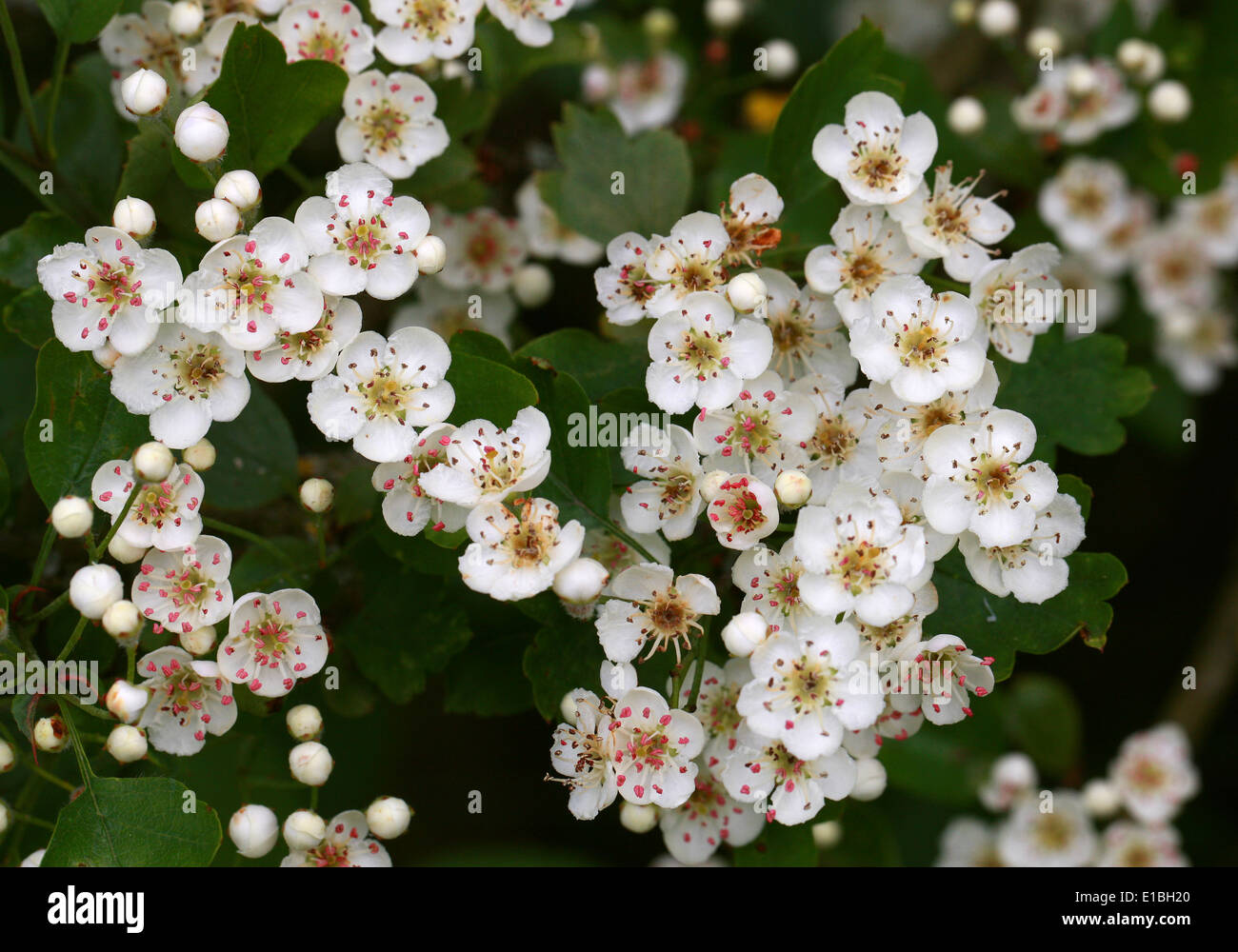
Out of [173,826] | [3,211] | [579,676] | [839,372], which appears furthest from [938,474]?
[3,211]

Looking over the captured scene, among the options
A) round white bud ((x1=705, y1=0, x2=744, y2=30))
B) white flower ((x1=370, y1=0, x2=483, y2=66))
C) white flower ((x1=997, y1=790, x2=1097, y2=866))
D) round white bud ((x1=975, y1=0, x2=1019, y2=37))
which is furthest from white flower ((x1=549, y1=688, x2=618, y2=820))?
round white bud ((x1=975, y1=0, x2=1019, y2=37))

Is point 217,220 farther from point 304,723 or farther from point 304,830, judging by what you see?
point 304,830

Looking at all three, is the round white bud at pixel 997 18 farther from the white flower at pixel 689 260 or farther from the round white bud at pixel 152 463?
the round white bud at pixel 152 463

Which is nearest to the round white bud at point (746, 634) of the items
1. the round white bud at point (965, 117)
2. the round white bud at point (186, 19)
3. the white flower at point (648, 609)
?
the white flower at point (648, 609)

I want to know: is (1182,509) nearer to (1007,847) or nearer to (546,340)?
(1007,847)

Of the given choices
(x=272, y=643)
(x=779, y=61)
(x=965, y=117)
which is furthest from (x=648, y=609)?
(x=779, y=61)

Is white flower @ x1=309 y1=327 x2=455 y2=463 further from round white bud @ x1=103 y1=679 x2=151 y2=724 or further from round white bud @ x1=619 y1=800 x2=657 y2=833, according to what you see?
round white bud @ x1=619 y1=800 x2=657 y2=833
